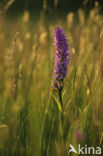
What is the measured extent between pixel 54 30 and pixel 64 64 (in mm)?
162

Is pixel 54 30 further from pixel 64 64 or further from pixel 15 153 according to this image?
pixel 15 153

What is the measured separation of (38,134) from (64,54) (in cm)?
38

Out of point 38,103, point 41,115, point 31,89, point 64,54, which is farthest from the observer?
point 31,89

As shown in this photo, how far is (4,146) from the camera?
1.09m

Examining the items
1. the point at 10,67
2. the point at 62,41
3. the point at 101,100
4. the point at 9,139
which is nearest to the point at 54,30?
the point at 62,41

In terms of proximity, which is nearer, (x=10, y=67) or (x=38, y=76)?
(x=10, y=67)

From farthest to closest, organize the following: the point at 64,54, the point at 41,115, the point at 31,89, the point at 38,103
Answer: the point at 31,89
the point at 38,103
the point at 41,115
the point at 64,54

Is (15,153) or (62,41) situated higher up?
(62,41)

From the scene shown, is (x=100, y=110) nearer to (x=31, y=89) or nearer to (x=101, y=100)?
(x=101, y=100)

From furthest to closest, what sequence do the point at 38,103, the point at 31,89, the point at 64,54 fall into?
the point at 31,89, the point at 38,103, the point at 64,54

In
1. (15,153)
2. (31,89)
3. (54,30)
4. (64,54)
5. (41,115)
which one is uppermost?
(54,30)

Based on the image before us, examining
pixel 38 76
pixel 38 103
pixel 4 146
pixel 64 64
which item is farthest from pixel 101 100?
pixel 38 76

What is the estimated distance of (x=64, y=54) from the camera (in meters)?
1.05

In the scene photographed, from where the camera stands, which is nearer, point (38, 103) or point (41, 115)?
point (41, 115)
